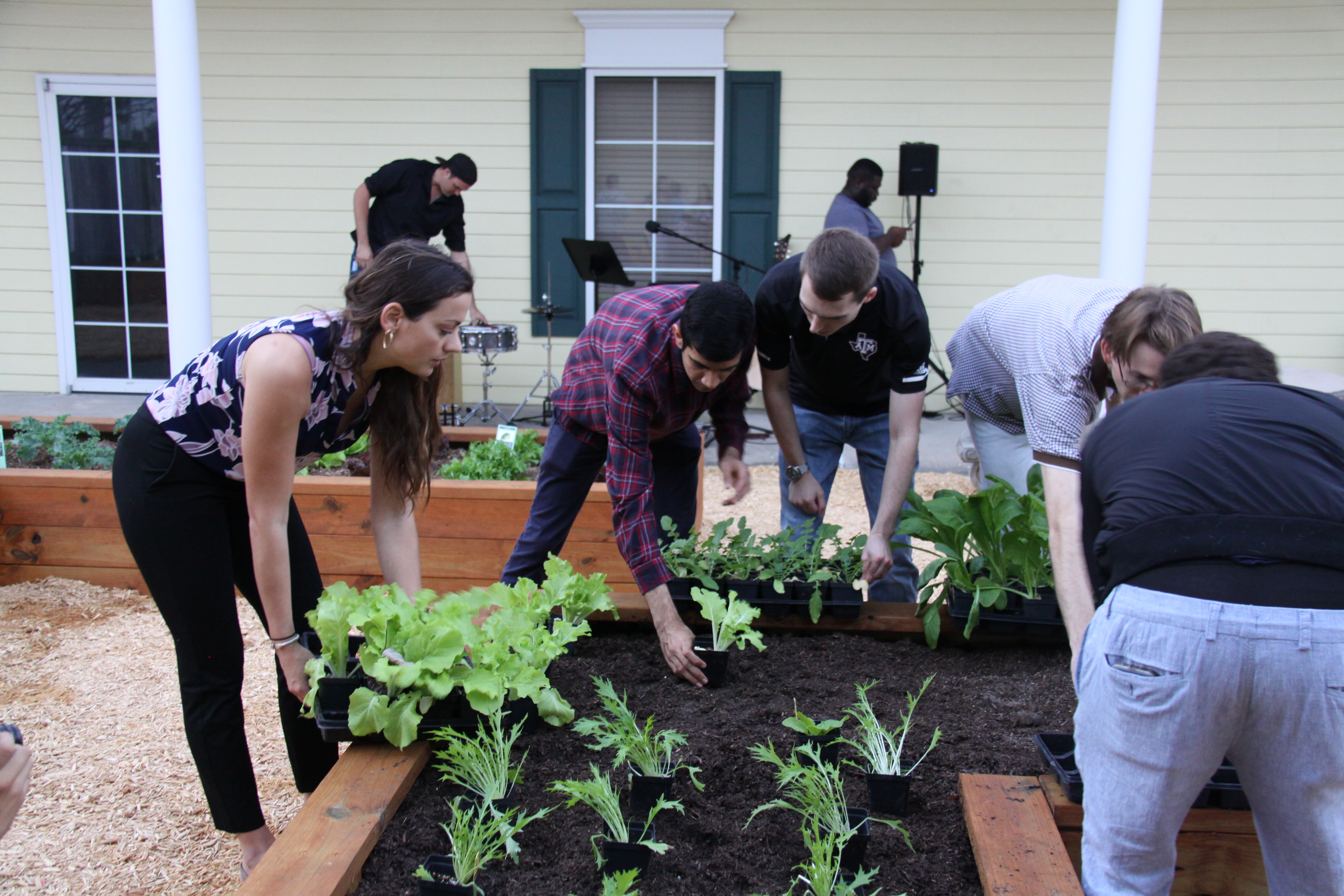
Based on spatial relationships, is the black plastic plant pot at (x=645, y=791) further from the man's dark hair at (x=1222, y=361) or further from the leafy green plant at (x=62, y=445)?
the leafy green plant at (x=62, y=445)

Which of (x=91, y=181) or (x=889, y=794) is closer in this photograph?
(x=889, y=794)

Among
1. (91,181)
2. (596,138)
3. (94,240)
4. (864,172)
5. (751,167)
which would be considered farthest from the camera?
(94,240)

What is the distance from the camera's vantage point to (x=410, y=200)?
19.8 feet

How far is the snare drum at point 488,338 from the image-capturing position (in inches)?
242

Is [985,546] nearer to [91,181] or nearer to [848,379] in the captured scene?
[848,379]

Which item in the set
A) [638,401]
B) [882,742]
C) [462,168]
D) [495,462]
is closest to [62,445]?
[495,462]

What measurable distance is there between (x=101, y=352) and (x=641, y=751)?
24.5 ft

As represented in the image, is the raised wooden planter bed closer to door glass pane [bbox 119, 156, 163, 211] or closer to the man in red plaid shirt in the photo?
the man in red plaid shirt

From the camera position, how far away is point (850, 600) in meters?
2.59

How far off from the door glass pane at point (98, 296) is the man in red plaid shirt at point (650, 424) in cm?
608

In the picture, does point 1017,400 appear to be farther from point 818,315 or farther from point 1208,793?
point 1208,793

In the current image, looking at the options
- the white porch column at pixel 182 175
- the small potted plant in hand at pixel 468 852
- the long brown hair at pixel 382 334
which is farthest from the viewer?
the white porch column at pixel 182 175

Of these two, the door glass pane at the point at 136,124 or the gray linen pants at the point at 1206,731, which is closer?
the gray linen pants at the point at 1206,731

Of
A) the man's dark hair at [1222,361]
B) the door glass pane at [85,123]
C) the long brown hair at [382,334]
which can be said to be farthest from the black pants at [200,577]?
the door glass pane at [85,123]
